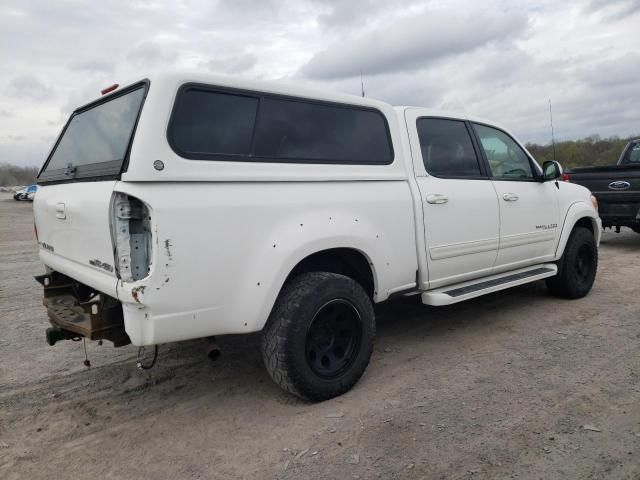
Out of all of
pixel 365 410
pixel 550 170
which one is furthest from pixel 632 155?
pixel 365 410

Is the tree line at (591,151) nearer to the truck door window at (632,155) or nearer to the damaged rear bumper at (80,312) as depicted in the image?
the truck door window at (632,155)

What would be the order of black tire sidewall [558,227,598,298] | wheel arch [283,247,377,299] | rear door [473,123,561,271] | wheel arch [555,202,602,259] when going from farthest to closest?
black tire sidewall [558,227,598,298]
wheel arch [555,202,602,259]
rear door [473,123,561,271]
wheel arch [283,247,377,299]

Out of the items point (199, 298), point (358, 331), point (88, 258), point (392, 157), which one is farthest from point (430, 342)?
point (88, 258)

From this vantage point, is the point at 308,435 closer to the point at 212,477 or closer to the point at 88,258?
the point at 212,477

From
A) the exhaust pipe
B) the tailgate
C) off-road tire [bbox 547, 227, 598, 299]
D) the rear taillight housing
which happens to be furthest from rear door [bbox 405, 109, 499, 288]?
the tailgate

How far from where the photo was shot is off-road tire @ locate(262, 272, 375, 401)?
3064 mm

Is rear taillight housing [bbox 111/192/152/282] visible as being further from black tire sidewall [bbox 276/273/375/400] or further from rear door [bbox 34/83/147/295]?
black tire sidewall [bbox 276/273/375/400]

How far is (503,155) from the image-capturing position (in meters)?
4.93

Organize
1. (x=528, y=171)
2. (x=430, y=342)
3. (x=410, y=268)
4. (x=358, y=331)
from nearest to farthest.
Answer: (x=358, y=331) → (x=410, y=268) → (x=430, y=342) → (x=528, y=171)

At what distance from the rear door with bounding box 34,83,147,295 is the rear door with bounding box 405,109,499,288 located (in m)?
2.19

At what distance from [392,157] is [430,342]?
169 centimetres

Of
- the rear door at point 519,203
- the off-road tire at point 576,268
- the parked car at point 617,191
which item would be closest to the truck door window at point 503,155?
the rear door at point 519,203

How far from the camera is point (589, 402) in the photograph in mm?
3203

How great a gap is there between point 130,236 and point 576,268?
16.0 ft
